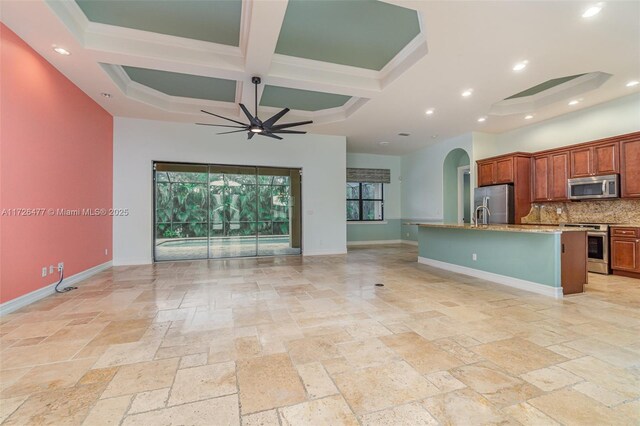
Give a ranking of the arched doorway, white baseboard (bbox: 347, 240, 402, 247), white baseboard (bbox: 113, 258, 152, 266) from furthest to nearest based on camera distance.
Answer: white baseboard (bbox: 347, 240, 402, 247) → the arched doorway → white baseboard (bbox: 113, 258, 152, 266)

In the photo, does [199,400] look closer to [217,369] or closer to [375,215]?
[217,369]

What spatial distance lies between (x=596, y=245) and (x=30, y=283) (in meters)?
9.18

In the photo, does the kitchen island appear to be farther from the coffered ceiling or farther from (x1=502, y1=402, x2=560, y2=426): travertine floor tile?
(x1=502, y1=402, x2=560, y2=426): travertine floor tile

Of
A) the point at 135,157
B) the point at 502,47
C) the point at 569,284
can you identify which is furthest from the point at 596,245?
the point at 135,157

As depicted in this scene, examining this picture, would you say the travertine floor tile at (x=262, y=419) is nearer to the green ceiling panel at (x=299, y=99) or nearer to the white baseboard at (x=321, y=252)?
the green ceiling panel at (x=299, y=99)

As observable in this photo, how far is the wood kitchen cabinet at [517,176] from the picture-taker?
6.52 m

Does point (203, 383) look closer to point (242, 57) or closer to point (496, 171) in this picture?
point (242, 57)

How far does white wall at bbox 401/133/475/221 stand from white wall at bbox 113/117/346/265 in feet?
10.3

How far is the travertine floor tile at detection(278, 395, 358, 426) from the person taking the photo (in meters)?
1.55

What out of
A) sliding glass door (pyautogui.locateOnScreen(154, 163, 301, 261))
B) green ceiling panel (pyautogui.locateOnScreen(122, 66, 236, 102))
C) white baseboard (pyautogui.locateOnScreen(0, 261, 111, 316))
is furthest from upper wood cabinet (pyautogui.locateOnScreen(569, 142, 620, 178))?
white baseboard (pyautogui.locateOnScreen(0, 261, 111, 316))

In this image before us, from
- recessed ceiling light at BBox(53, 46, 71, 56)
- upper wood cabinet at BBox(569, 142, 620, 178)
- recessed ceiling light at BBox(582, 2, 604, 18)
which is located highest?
recessed ceiling light at BBox(53, 46, 71, 56)

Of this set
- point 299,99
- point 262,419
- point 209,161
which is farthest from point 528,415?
point 209,161

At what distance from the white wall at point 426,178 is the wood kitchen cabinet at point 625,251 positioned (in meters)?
3.11

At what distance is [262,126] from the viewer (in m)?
4.58
